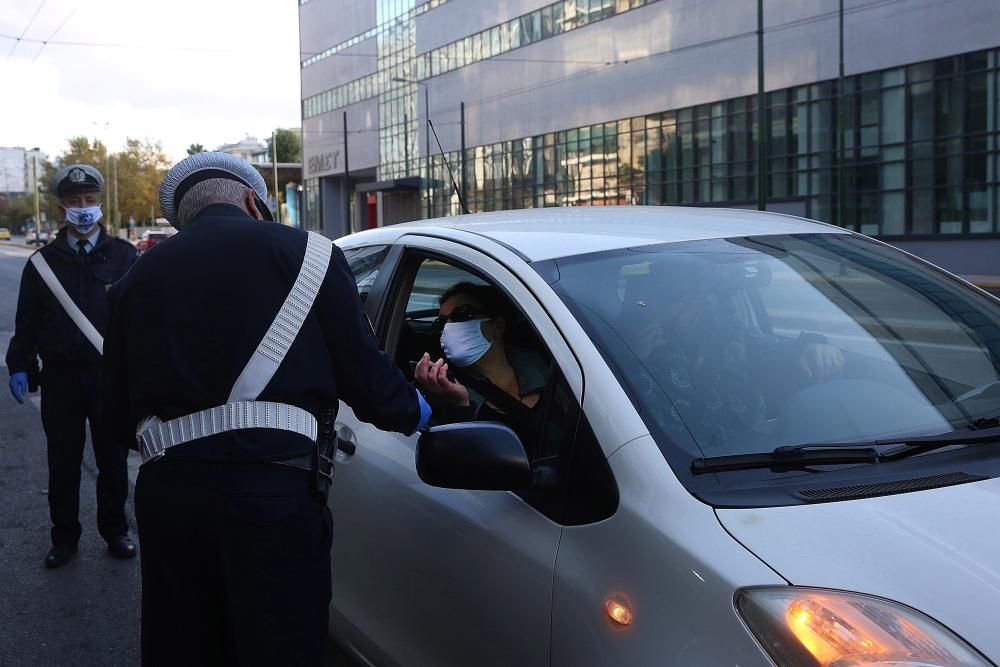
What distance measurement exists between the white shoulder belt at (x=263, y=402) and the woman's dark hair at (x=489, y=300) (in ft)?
2.66

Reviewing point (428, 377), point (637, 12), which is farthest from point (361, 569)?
point (637, 12)

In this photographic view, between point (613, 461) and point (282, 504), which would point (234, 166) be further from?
point (613, 461)

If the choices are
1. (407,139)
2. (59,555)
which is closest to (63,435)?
(59,555)

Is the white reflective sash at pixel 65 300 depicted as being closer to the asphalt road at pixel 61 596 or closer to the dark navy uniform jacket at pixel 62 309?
the dark navy uniform jacket at pixel 62 309

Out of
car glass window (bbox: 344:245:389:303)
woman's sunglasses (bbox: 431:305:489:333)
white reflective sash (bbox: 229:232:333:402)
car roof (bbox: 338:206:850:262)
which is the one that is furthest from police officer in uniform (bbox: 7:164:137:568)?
white reflective sash (bbox: 229:232:333:402)

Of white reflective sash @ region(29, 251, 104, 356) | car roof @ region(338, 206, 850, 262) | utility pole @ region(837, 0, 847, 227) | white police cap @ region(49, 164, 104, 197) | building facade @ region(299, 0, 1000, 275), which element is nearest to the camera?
car roof @ region(338, 206, 850, 262)

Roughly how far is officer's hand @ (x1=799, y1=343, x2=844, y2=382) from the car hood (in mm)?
538

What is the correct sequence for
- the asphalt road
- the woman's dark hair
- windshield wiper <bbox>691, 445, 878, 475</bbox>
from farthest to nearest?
the asphalt road < the woman's dark hair < windshield wiper <bbox>691, 445, 878, 475</bbox>

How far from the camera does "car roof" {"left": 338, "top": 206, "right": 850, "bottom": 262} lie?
8.90ft

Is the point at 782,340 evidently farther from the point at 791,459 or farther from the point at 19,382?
the point at 19,382

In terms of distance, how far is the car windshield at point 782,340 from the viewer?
221cm

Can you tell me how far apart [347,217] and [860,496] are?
68.4 meters

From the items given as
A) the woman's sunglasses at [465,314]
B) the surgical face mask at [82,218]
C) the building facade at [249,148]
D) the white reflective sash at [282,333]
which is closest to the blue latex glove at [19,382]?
the surgical face mask at [82,218]

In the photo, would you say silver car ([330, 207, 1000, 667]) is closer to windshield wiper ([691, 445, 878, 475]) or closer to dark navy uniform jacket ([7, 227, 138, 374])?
windshield wiper ([691, 445, 878, 475])
